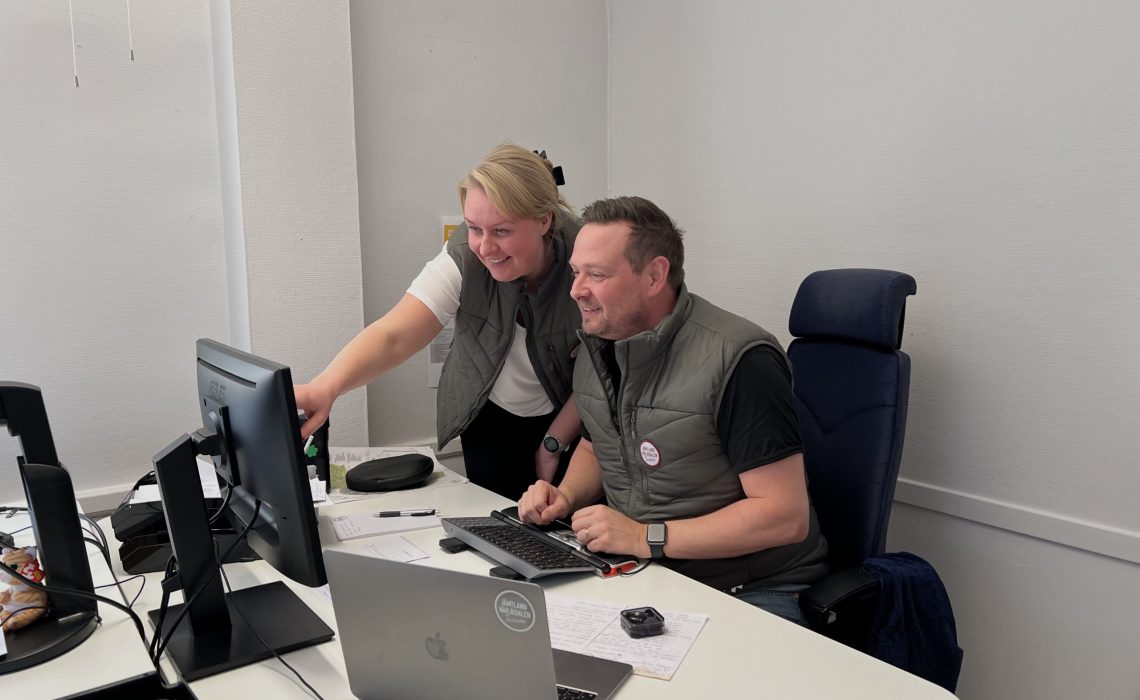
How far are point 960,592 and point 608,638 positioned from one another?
136 centimetres

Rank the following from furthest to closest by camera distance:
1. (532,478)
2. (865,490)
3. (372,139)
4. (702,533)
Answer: (372,139), (532,478), (865,490), (702,533)

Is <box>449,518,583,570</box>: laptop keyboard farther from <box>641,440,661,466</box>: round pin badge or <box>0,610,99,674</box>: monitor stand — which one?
<box>0,610,99,674</box>: monitor stand

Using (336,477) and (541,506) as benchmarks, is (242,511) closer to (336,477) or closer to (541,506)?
(541,506)

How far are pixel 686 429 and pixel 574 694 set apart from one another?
661 millimetres

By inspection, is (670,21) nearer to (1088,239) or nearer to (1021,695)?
(1088,239)

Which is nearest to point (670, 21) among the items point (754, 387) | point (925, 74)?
point (925, 74)

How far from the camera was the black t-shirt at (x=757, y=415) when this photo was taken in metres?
1.50

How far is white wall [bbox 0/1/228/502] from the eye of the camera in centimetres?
206

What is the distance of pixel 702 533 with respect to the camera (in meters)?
1.49

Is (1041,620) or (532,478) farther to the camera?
(532,478)

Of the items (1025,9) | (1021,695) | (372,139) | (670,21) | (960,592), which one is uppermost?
(670,21)

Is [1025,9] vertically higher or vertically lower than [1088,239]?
higher

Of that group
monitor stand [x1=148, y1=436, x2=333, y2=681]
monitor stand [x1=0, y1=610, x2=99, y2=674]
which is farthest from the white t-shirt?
monitor stand [x1=0, y1=610, x2=99, y2=674]

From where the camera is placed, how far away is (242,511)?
4.19 feet
